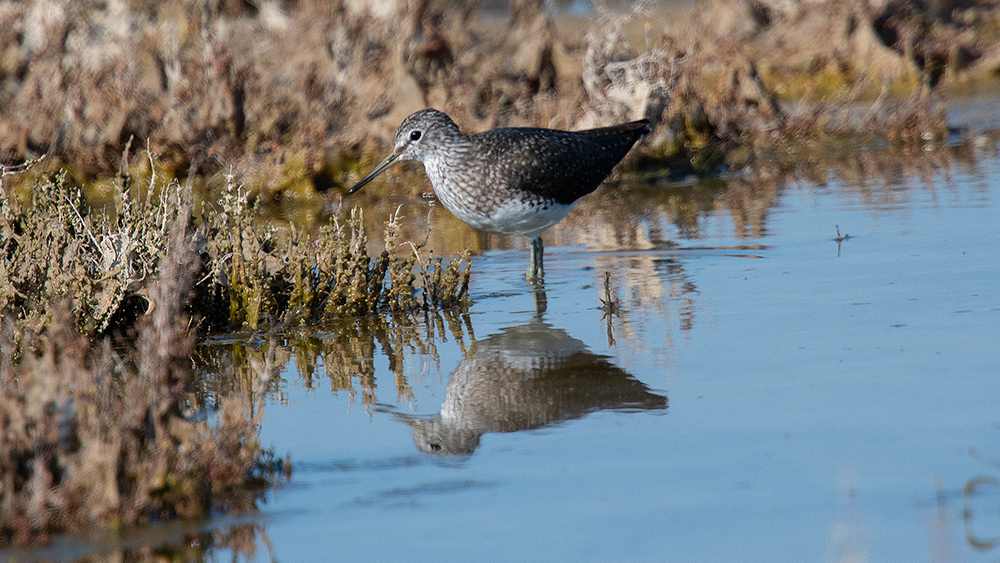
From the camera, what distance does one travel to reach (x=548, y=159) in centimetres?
743

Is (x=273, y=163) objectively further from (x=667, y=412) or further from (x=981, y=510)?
(x=981, y=510)

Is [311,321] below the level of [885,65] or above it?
below

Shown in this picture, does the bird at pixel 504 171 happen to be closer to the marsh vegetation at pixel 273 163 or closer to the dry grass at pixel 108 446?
the marsh vegetation at pixel 273 163

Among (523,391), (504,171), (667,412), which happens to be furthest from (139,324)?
(667,412)

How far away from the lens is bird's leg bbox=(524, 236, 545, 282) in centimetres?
748

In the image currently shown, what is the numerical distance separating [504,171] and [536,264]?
2.24ft

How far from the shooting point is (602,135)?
8250 millimetres

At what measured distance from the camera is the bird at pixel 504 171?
23.7ft

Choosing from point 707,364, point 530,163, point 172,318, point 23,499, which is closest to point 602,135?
point 530,163

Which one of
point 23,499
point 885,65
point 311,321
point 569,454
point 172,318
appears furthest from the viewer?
point 885,65

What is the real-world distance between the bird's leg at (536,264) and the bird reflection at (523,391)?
137cm

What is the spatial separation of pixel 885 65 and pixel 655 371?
1046cm

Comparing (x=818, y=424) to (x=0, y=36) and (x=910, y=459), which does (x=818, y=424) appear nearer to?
(x=910, y=459)

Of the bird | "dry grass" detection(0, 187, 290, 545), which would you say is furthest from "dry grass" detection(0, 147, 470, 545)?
the bird
